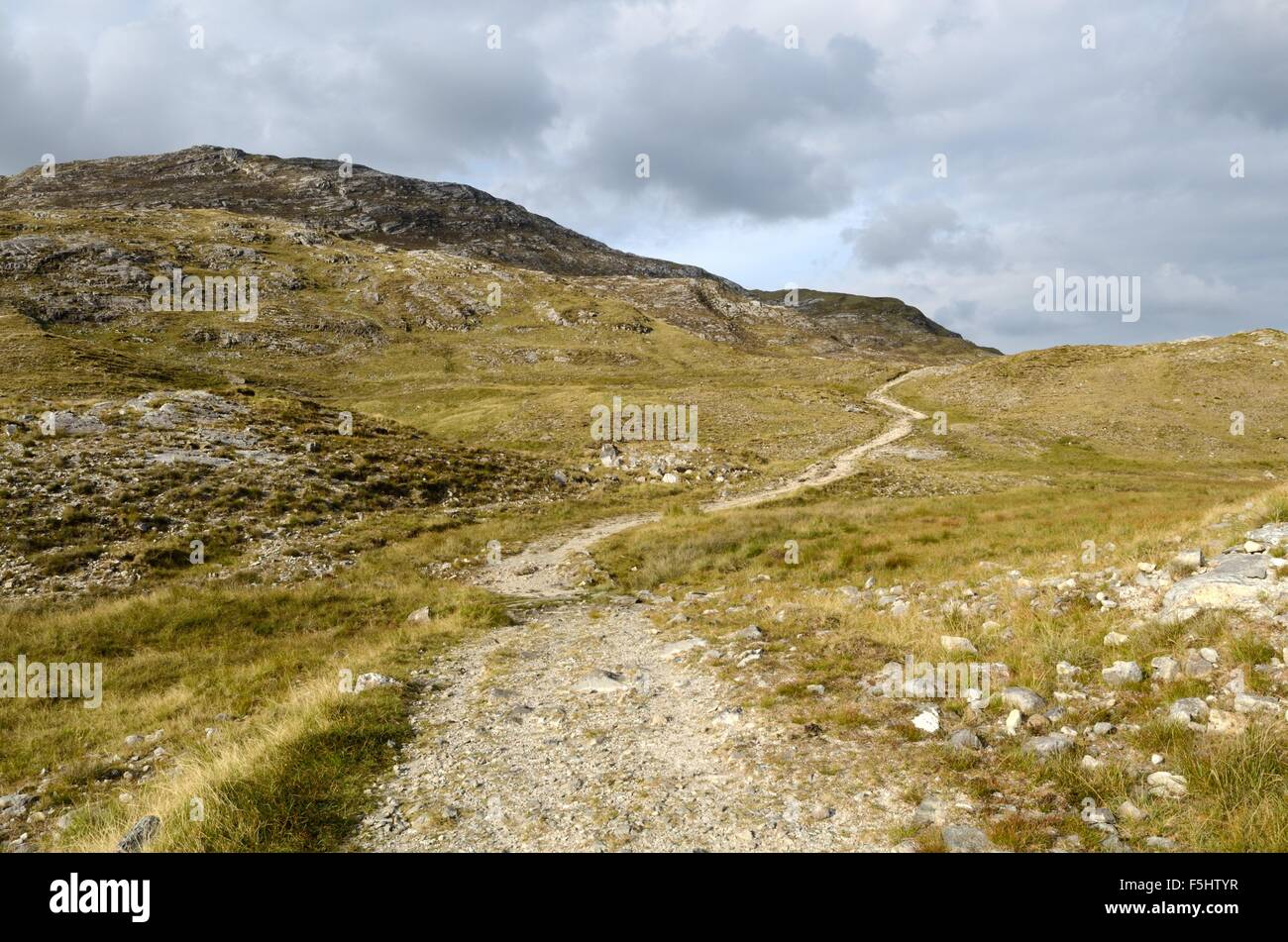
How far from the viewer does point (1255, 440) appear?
6062cm

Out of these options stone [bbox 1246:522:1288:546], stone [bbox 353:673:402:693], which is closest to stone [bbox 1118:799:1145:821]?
stone [bbox 1246:522:1288:546]

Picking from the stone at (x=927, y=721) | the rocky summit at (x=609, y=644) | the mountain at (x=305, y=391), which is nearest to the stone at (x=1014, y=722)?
the rocky summit at (x=609, y=644)

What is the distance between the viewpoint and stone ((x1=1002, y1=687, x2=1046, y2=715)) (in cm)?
791

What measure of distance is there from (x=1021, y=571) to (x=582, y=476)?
31582 millimetres

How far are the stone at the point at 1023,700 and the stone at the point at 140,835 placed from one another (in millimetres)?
9966

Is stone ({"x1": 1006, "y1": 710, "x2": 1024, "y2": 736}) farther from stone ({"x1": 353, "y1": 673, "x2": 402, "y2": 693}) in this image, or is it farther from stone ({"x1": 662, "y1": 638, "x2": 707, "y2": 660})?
stone ({"x1": 353, "y1": 673, "x2": 402, "y2": 693})

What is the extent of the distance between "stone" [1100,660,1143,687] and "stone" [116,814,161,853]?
11338 mm

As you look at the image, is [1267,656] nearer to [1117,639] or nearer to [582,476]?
[1117,639]

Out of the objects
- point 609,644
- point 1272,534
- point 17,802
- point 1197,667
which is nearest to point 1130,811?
point 1197,667

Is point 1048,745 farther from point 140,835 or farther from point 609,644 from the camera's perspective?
point 140,835

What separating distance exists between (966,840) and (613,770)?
12.8 ft

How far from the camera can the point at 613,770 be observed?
7.70m
